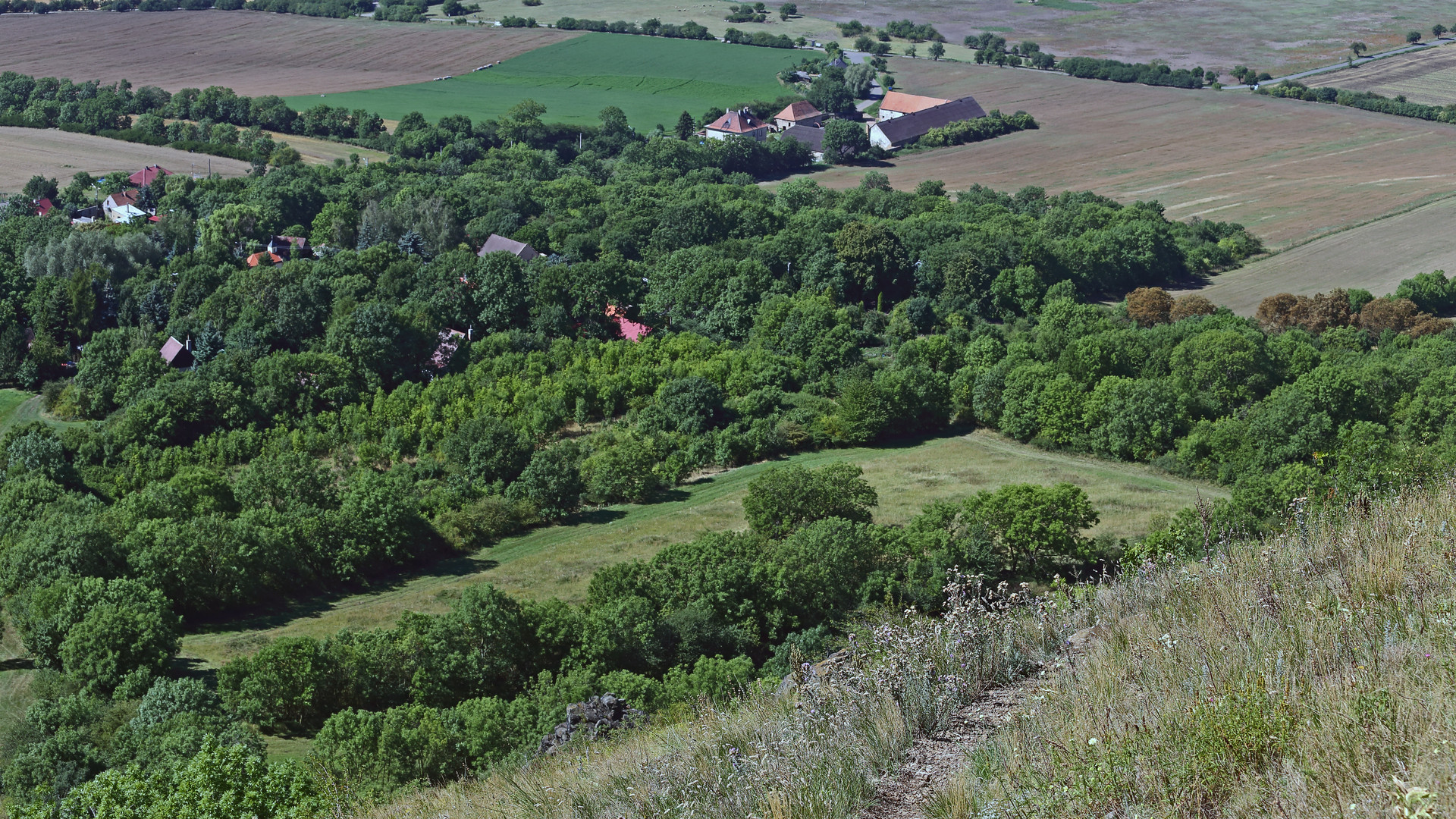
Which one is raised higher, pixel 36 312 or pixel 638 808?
pixel 638 808

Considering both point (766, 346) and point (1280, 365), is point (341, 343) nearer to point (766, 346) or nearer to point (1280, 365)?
point (766, 346)

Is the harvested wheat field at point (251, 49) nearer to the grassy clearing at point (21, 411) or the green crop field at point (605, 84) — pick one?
the green crop field at point (605, 84)

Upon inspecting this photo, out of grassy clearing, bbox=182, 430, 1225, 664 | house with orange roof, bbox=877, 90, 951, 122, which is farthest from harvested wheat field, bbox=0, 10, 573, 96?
grassy clearing, bbox=182, 430, 1225, 664

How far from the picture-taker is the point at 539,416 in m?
53.4

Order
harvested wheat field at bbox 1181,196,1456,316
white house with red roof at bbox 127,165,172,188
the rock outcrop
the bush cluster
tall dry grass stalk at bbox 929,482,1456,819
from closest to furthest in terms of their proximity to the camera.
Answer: tall dry grass stalk at bbox 929,482,1456,819
the rock outcrop
harvested wheat field at bbox 1181,196,1456,316
white house with red roof at bbox 127,165,172,188
the bush cluster

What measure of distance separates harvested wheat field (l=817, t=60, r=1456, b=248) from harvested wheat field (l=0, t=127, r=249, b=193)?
55432mm

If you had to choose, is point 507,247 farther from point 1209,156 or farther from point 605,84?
point 1209,156

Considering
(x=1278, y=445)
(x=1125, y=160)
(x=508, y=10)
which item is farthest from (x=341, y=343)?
(x=508, y=10)

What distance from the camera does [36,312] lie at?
6469 cm

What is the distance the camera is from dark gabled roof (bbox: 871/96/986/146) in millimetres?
117875

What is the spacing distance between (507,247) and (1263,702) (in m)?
71.8

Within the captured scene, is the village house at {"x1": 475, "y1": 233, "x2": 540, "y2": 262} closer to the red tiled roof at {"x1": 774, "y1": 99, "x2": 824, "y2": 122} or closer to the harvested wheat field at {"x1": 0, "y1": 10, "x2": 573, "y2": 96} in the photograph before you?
the red tiled roof at {"x1": 774, "y1": 99, "x2": 824, "y2": 122}

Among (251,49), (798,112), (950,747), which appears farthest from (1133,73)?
(950,747)

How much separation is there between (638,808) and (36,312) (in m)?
66.6
